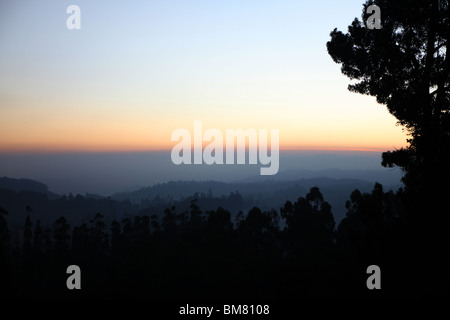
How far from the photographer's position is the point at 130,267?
38875mm

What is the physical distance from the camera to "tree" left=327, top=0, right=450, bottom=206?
10.7m

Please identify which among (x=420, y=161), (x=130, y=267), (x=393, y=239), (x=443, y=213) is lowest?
(x=130, y=267)

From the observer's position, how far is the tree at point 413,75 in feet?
35.2

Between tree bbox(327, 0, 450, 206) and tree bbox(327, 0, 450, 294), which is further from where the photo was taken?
tree bbox(327, 0, 450, 206)

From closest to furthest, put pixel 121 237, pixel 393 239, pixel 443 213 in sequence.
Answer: pixel 443 213 < pixel 393 239 < pixel 121 237

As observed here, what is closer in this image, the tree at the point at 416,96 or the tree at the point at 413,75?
the tree at the point at 416,96

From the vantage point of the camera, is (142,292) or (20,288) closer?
(142,292)

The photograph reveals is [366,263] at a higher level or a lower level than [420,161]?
lower

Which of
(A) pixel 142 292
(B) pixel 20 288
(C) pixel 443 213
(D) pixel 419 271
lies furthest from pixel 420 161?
(B) pixel 20 288

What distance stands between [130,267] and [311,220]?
2389 centimetres

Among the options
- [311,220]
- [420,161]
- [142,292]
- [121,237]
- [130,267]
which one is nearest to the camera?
[420,161]

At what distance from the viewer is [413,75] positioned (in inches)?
455
